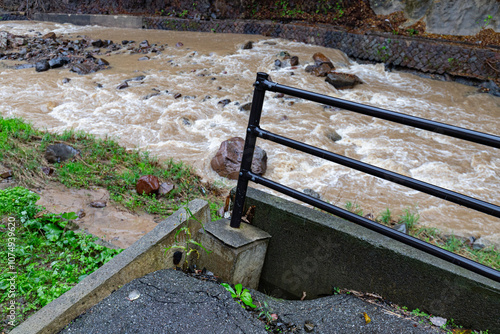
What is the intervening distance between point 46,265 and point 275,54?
31.2ft

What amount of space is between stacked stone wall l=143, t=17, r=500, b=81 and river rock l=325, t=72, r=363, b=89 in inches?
90.5

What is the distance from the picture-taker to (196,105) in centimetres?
739

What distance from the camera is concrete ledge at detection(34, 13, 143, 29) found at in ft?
50.8

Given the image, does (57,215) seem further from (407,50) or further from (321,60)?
(407,50)

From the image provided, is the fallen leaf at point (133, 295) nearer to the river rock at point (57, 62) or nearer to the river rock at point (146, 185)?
the river rock at point (146, 185)

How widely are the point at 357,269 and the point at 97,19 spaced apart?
17467 millimetres

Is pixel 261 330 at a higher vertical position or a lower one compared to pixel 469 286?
lower

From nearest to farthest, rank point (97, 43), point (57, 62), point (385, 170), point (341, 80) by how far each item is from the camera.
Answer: point (385, 170) < point (341, 80) < point (57, 62) < point (97, 43)

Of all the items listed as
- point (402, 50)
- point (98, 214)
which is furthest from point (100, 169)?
point (402, 50)

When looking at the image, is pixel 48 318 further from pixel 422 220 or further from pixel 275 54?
pixel 275 54

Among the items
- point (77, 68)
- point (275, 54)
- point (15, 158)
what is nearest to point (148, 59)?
point (77, 68)

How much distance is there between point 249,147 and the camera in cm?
193

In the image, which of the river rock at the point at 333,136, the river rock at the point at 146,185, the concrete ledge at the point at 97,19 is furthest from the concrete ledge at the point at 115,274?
the concrete ledge at the point at 97,19

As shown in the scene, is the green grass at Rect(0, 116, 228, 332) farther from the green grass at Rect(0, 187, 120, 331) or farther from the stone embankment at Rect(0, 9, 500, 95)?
the stone embankment at Rect(0, 9, 500, 95)
